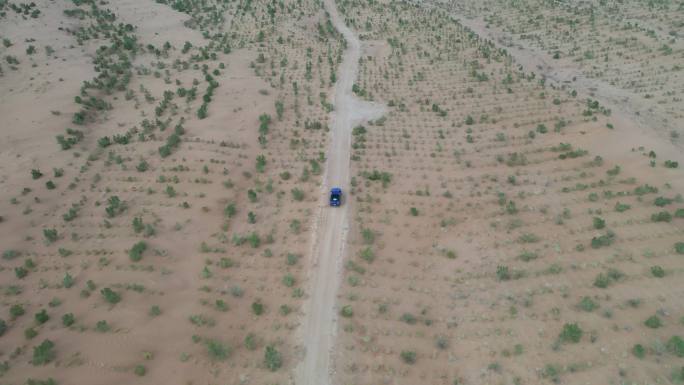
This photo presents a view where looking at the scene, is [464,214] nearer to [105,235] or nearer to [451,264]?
[451,264]

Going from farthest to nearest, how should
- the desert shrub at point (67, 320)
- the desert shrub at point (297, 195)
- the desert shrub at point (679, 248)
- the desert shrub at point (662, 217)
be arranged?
the desert shrub at point (297, 195) < the desert shrub at point (662, 217) < the desert shrub at point (679, 248) < the desert shrub at point (67, 320)

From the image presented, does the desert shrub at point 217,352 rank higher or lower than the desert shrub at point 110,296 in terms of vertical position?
lower

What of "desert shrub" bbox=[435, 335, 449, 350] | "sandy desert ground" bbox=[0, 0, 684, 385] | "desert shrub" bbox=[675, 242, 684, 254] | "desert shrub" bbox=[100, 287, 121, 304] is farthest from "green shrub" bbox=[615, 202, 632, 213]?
"desert shrub" bbox=[100, 287, 121, 304]

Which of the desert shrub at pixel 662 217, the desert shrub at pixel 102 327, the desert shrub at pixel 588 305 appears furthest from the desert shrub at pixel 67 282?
the desert shrub at pixel 662 217

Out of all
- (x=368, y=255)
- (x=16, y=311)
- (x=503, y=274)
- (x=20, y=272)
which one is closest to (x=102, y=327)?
(x=16, y=311)

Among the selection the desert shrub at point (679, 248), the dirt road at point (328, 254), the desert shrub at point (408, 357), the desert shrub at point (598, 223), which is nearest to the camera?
the desert shrub at point (408, 357)

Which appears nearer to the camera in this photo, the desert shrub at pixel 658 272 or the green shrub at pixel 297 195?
the desert shrub at pixel 658 272

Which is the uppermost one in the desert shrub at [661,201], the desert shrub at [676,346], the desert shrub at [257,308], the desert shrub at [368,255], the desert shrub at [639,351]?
the desert shrub at [661,201]

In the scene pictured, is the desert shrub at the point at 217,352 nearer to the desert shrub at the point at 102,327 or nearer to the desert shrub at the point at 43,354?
the desert shrub at the point at 102,327
